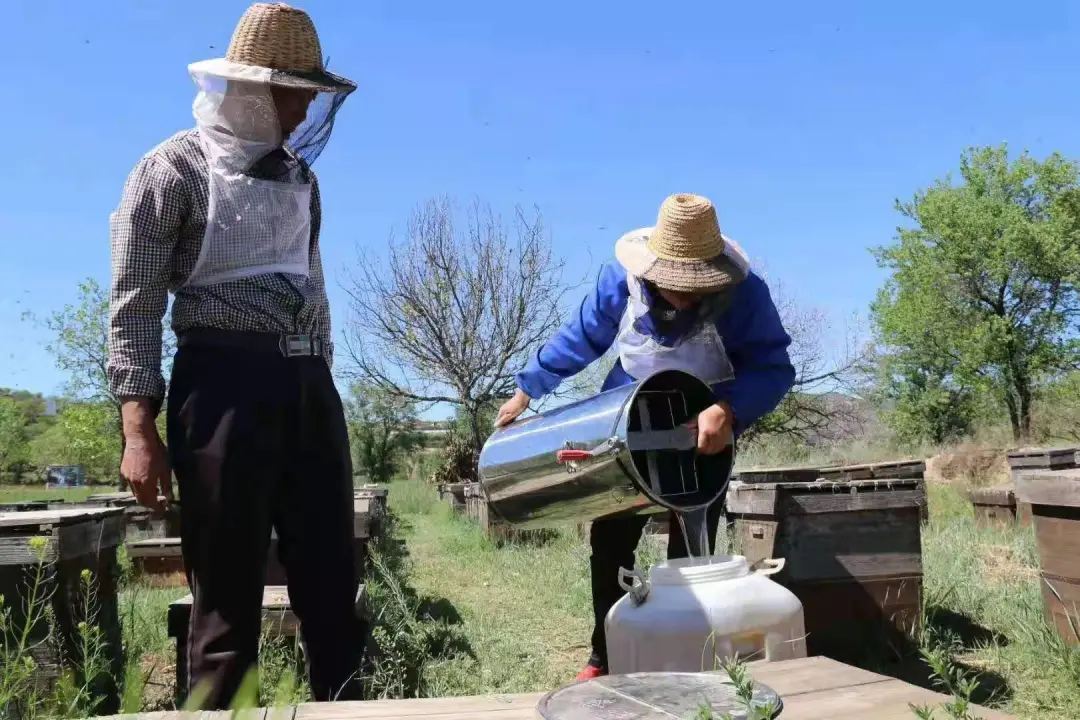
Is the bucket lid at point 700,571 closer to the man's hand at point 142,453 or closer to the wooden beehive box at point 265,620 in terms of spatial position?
the wooden beehive box at point 265,620

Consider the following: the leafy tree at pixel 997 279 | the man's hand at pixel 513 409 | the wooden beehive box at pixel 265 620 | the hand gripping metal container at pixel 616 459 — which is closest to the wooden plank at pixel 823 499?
the hand gripping metal container at pixel 616 459

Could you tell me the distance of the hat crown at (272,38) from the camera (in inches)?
84.8

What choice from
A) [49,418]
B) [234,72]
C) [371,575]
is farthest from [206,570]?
[49,418]

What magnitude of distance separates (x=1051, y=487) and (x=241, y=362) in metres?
2.62

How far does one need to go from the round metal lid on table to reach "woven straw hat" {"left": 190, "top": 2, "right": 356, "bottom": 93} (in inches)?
60.2

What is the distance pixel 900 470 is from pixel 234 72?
6792 millimetres

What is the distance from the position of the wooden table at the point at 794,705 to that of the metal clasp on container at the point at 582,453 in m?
0.89

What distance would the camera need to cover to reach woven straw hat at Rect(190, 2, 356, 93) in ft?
7.03

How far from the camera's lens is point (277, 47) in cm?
217

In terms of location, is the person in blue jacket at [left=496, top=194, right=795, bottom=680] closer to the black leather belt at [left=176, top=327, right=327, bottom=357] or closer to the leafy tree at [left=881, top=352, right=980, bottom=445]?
the black leather belt at [left=176, top=327, right=327, bottom=357]

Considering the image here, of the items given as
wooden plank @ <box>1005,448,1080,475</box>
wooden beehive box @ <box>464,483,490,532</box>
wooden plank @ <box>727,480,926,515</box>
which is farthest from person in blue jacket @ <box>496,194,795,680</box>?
wooden beehive box @ <box>464,483,490,532</box>

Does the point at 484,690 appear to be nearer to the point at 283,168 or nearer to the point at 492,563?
the point at 283,168

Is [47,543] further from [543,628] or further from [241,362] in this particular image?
[543,628]

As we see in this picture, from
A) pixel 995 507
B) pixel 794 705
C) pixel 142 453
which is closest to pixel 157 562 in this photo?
pixel 142 453
